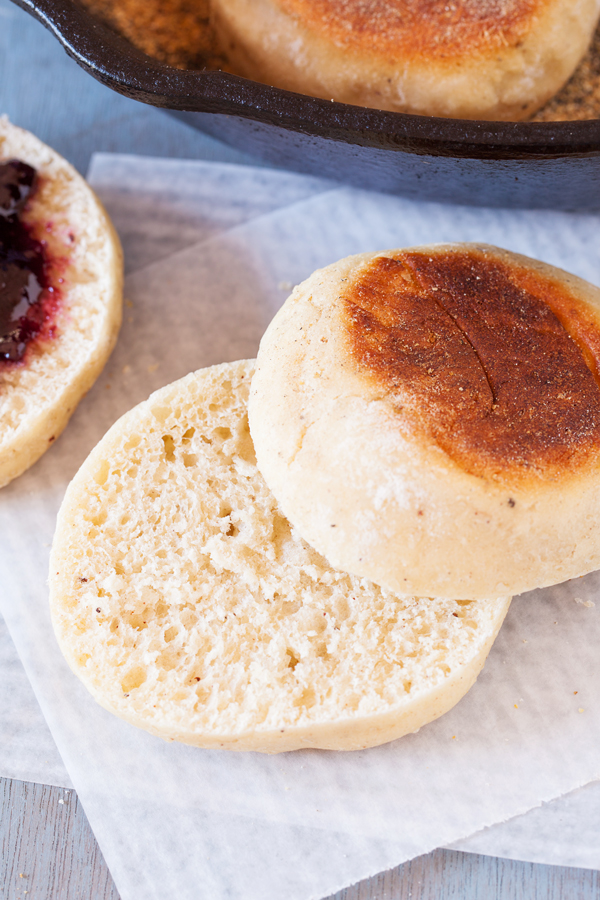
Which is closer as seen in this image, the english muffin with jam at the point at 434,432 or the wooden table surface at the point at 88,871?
the english muffin with jam at the point at 434,432

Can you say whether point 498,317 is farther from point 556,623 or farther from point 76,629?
point 76,629

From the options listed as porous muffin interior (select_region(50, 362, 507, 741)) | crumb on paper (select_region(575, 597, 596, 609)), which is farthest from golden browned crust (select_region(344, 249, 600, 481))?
crumb on paper (select_region(575, 597, 596, 609))

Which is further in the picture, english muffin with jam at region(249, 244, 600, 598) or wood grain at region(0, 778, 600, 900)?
wood grain at region(0, 778, 600, 900)

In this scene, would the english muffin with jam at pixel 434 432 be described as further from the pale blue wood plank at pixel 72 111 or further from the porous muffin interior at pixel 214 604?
the pale blue wood plank at pixel 72 111

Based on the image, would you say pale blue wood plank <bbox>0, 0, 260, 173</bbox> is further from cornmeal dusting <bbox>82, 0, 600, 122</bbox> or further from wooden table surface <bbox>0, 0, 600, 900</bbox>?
wooden table surface <bbox>0, 0, 600, 900</bbox>

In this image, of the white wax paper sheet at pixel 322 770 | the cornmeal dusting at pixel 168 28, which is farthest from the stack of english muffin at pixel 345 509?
the cornmeal dusting at pixel 168 28
